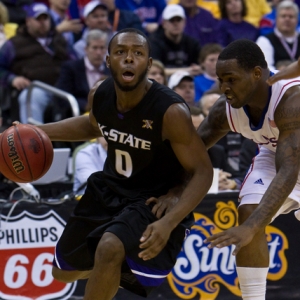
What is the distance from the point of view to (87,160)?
6449 millimetres

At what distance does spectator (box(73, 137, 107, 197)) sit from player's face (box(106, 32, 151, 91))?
221cm

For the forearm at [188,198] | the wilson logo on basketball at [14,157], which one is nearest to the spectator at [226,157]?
the forearm at [188,198]

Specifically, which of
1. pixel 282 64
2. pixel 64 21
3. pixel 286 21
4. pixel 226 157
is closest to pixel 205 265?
pixel 226 157

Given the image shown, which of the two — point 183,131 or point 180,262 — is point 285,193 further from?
point 180,262

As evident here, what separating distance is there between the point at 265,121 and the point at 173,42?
4.46 metres

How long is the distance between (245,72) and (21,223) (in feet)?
8.49

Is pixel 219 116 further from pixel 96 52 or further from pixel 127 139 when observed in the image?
pixel 96 52

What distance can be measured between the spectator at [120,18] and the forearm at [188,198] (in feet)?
17.0

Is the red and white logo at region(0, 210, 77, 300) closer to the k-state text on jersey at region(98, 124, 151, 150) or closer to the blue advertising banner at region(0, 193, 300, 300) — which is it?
the blue advertising banner at region(0, 193, 300, 300)

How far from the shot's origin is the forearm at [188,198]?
407cm

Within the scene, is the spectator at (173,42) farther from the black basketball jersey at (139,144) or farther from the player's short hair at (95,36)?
the black basketball jersey at (139,144)

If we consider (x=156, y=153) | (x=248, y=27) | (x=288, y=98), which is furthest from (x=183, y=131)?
(x=248, y=27)

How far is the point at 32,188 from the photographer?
6.05m

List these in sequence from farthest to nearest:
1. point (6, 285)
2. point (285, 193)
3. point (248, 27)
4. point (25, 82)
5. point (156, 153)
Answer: point (248, 27) → point (25, 82) → point (6, 285) → point (156, 153) → point (285, 193)
